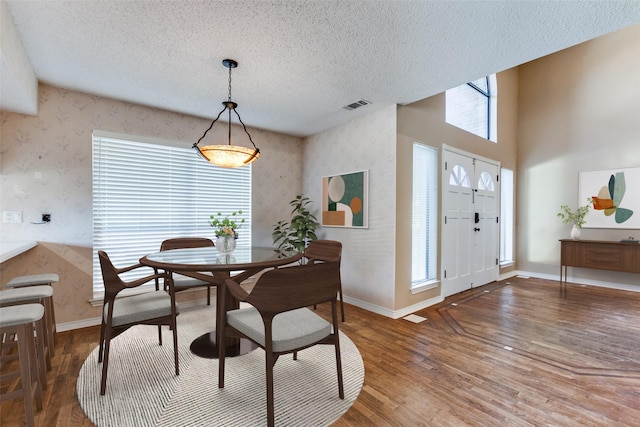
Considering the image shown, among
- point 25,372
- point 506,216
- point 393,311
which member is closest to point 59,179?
point 25,372

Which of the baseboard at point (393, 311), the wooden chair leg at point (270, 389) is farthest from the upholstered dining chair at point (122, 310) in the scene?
the baseboard at point (393, 311)

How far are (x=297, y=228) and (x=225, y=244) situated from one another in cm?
174

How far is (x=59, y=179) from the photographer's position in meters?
2.78

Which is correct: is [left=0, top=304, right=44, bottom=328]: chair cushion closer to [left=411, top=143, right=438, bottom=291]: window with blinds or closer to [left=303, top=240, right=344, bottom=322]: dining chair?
[left=303, top=240, right=344, bottom=322]: dining chair

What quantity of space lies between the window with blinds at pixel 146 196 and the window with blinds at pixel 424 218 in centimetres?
258

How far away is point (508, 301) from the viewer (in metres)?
3.79

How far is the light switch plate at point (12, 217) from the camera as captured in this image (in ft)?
8.41

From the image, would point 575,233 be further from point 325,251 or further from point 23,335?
point 23,335

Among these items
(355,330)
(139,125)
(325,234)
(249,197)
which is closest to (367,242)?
(325,234)

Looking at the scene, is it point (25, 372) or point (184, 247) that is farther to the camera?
point (184, 247)

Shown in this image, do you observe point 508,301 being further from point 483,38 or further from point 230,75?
point 230,75

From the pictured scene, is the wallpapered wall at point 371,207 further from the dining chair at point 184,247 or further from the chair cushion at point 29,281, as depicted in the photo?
the chair cushion at point 29,281

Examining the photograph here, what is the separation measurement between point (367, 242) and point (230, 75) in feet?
7.89

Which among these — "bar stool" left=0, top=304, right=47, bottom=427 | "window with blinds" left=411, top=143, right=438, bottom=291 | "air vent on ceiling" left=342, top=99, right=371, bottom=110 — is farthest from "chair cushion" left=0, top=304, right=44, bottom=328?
"window with blinds" left=411, top=143, right=438, bottom=291
